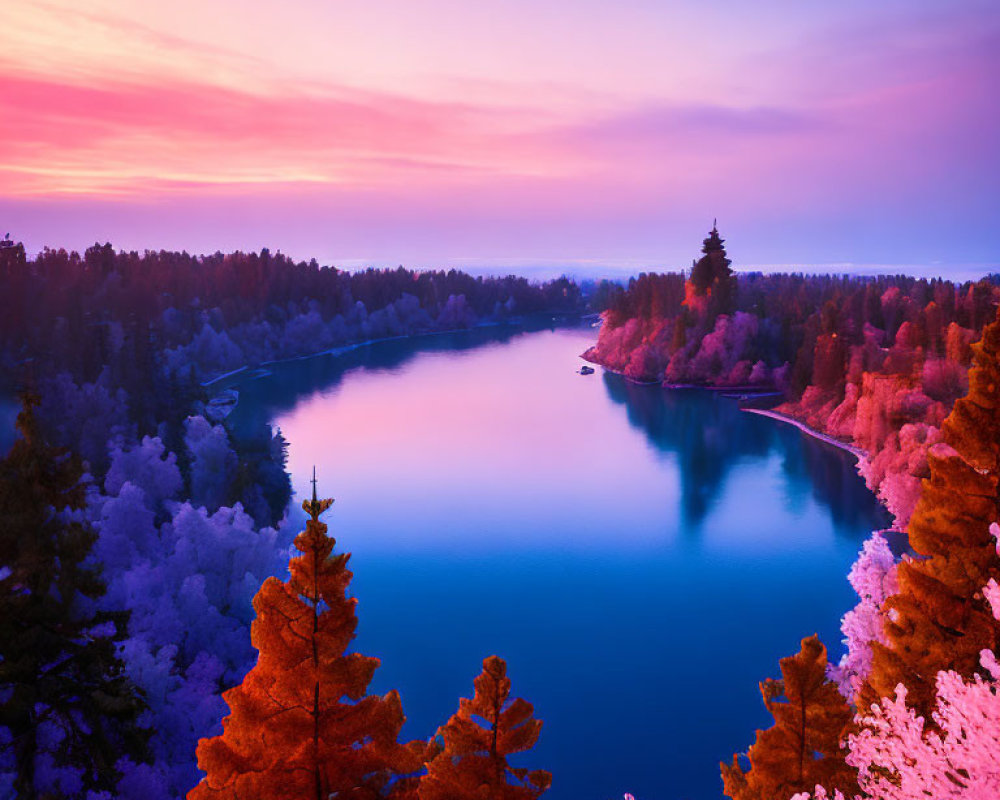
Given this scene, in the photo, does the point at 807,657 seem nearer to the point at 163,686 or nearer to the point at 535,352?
the point at 163,686

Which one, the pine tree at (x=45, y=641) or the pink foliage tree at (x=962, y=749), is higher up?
the pink foliage tree at (x=962, y=749)

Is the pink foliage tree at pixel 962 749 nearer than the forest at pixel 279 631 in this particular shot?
Yes

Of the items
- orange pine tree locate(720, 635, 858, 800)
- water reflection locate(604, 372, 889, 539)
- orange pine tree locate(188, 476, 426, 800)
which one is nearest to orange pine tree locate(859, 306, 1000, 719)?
orange pine tree locate(720, 635, 858, 800)

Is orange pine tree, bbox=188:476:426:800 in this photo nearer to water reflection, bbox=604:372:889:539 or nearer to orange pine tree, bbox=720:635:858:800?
orange pine tree, bbox=720:635:858:800

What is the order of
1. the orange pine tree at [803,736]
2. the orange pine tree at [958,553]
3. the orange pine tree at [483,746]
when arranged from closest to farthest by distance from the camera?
1. the orange pine tree at [483,746]
2. the orange pine tree at [803,736]
3. the orange pine tree at [958,553]

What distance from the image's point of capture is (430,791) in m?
11.4

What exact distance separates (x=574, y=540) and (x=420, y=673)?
20.0m

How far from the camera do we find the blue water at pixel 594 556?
3069cm

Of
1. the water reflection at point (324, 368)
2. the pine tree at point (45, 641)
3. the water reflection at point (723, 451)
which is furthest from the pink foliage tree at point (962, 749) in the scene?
the water reflection at point (324, 368)

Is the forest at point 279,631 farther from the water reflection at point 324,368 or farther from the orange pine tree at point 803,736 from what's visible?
the water reflection at point 324,368

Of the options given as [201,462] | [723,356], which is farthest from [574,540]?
[723,356]

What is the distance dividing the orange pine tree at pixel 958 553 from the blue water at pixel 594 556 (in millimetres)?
14081

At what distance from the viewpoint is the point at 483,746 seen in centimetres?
1177

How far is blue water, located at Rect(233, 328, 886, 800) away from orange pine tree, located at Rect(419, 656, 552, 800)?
1681 cm
